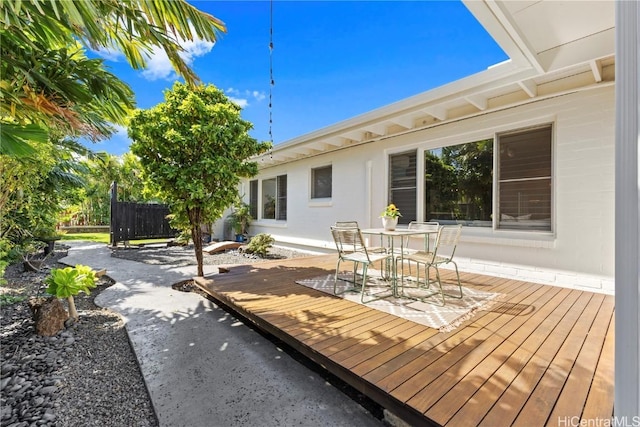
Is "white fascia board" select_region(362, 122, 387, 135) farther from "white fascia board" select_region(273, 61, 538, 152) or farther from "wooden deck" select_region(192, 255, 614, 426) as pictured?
"wooden deck" select_region(192, 255, 614, 426)

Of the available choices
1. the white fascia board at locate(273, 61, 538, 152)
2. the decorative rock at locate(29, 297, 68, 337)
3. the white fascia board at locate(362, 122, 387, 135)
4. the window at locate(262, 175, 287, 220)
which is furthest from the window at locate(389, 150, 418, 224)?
the decorative rock at locate(29, 297, 68, 337)

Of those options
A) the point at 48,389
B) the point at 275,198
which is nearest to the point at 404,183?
the point at 275,198

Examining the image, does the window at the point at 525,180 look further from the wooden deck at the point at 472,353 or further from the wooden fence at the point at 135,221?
the wooden fence at the point at 135,221

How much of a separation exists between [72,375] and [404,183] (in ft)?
19.3

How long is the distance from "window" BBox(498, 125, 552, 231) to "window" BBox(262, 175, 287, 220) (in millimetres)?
6656

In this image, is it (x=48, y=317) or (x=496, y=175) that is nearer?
(x=48, y=317)

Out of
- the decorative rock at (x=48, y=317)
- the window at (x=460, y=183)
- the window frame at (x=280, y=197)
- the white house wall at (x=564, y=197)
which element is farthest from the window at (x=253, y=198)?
the decorative rock at (x=48, y=317)

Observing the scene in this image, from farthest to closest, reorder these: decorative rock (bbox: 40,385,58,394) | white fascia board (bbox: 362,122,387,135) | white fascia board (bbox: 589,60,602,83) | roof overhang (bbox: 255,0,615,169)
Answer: white fascia board (bbox: 362,122,387,135)
white fascia board (bbox: 589,60,602,83)
roof overhang (bbox: 255,0,615,169)
decorative rock (bbox: 40,385,58,394)

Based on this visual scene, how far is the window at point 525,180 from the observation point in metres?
4.34

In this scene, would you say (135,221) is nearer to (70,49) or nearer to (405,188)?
(70,49)

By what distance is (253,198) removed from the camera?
11438 mm

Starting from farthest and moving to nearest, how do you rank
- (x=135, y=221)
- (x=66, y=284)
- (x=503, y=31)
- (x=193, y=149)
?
(x=135, y=221) < (x=193, y=149) < (x=66, y=284) < (x=503, y=31)

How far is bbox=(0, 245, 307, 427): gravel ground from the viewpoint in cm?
195

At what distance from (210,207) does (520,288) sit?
17.0ft
